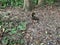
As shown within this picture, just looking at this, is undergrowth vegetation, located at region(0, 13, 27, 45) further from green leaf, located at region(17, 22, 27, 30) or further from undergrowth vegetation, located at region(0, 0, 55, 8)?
undergrowth vegetation, located at region(0, 0, 55, 8)

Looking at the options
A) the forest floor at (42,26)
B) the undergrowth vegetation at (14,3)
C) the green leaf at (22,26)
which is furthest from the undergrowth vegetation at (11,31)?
the undergrowth vegetation at (14,3)

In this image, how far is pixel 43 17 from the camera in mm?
7828

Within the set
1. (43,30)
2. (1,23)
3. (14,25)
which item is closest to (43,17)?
(43,30)

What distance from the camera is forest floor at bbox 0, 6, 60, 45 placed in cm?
631

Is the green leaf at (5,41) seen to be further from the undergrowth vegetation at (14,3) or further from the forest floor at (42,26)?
the undergrowth vegetation at (14,3)

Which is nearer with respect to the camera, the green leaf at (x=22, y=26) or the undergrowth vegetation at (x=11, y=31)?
the undergrowth vegetation at (x=11, y=31)

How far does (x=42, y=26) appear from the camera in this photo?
278 inches

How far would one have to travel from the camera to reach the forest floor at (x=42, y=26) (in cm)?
631

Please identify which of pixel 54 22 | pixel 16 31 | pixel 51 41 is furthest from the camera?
pixel 54 22

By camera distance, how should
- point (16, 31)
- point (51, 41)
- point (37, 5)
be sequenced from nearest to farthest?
point (51, 41), point (16, 31), point (37, 5)

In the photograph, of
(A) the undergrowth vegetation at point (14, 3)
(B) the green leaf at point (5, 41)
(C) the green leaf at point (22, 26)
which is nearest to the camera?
(B) the green leaf at point (5, 41)

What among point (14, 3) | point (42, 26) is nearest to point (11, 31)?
point (42, 26)

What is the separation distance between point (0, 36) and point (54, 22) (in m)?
2.65

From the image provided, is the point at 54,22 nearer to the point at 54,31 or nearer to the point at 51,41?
the point at 54,31
